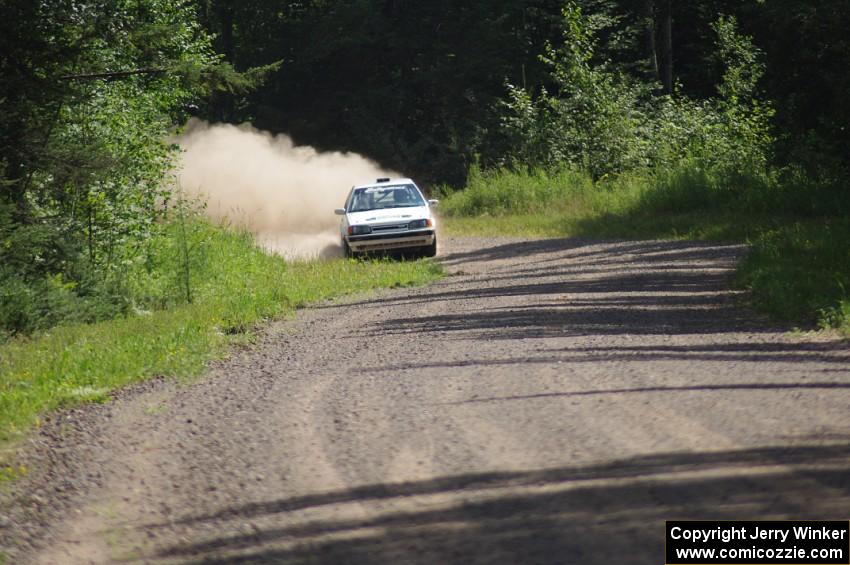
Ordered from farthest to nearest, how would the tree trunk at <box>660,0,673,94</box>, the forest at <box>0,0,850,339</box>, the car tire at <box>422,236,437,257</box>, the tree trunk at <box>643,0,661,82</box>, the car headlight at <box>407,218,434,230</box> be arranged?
1. the tree trunk at <box>643,0,661,82</box>
2. the tree trunk at <box>660,0,673,94</box>
3. the car tire at <box>422,236,437,257</box>
4. the car headlight at <box>407,218,434,230</box>
5. the forest at <box>0,0,850,339</box>

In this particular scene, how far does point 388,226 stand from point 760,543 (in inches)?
755

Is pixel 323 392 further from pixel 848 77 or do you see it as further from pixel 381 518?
pixel 848 77

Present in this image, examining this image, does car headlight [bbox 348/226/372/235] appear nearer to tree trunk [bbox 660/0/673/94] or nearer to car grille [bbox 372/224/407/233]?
car grille [bbox 372/224/407/233]

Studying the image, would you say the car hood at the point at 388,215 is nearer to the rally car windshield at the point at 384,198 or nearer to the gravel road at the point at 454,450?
the rally car windshield at the point at 384,198

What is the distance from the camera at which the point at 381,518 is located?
5723mm

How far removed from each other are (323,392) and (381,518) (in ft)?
12.5

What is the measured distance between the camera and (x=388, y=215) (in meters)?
24.3

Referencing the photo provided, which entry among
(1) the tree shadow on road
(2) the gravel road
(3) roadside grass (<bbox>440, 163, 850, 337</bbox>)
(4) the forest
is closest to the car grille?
(4) the forest

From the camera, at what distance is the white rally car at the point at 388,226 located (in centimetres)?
2392

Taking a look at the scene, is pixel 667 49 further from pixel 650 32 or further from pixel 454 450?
pixel 454 450

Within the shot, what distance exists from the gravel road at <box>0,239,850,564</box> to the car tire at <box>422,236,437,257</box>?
459 inches

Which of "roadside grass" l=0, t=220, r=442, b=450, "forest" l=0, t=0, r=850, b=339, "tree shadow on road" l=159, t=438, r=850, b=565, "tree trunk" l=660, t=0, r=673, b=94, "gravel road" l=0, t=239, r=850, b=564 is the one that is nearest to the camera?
"tree shadow on road" l=159, t=438, r=850, b=565

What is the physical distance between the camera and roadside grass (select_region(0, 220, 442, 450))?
10562 millimetres

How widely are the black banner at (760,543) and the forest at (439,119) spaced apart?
710cm
